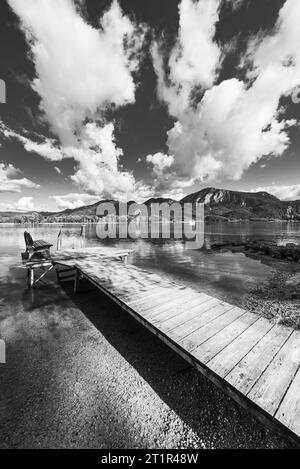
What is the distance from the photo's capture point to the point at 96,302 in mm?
8242

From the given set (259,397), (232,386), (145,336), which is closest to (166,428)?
(232,386)

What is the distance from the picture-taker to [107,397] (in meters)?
3.61

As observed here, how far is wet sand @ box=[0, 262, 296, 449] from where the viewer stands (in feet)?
9.53

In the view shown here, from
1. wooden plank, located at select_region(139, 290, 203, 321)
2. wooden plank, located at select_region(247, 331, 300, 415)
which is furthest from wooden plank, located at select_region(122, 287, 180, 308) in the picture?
wooden plank, located at select_region(247, 331, 300, 415)

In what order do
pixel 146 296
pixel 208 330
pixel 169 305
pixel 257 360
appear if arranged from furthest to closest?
pixel 146 296
pixel 169 305
pixel 208 330
pixel 257 360

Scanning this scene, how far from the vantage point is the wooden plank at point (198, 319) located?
4.26m

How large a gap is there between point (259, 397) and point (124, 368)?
2.92m

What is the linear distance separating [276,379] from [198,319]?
1985mm

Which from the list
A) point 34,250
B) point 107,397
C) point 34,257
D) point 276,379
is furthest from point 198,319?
point 34,257

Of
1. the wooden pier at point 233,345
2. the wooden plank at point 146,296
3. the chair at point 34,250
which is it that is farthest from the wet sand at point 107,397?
the chair at point 34,250

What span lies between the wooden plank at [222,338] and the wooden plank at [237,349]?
78 mm

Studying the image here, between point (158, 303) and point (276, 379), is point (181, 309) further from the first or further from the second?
point (276, 379)

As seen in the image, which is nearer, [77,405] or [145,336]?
[77,405]
